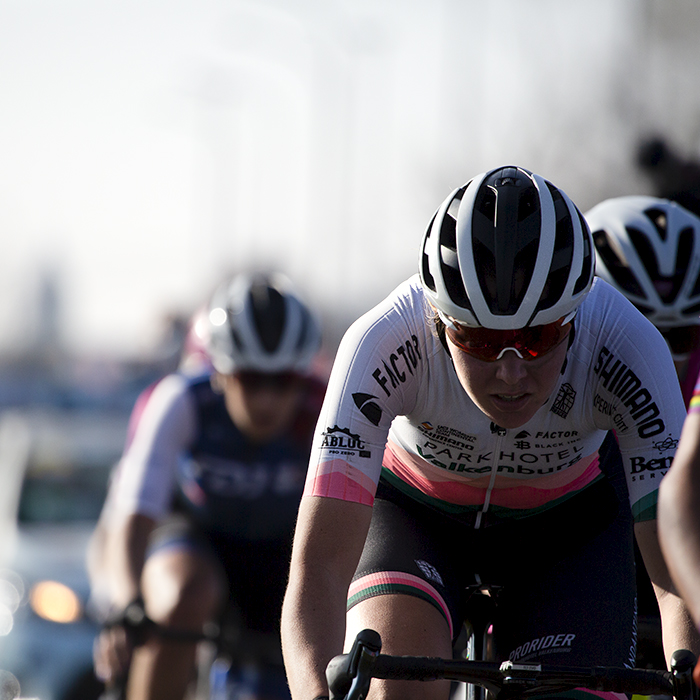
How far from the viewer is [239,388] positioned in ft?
20.5

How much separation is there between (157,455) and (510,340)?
3.16 meters

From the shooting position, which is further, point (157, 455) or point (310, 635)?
point (157, 455)

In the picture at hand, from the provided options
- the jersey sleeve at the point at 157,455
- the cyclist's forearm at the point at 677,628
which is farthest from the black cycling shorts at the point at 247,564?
the cyclist's forearm at the point at 677,628

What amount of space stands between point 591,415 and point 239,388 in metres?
3.18

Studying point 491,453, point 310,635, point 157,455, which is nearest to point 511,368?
point 491,453

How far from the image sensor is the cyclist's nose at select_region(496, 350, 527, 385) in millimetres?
2977

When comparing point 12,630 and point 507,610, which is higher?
point 507,610

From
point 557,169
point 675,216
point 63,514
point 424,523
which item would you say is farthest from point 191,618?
point 557,169

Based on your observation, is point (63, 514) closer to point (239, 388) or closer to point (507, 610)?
point (239, 388)

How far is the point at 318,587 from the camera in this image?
2.86 m

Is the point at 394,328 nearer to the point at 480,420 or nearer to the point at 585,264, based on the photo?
the point at 480,420

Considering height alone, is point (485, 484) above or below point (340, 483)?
below

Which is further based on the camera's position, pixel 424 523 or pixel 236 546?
pixel 236 546

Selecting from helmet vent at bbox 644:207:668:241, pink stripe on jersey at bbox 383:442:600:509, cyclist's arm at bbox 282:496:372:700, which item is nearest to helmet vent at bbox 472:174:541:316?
cyclist's arm at bbox 282:496:372:700
